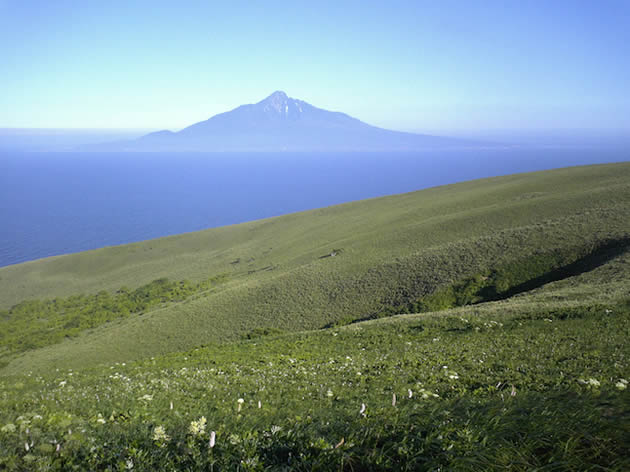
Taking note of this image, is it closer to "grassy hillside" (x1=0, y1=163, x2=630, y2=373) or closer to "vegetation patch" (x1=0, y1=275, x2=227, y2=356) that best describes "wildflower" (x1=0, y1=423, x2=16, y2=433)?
"grassy hillside" (x1=0, y1=163, x2=630, y2=373)

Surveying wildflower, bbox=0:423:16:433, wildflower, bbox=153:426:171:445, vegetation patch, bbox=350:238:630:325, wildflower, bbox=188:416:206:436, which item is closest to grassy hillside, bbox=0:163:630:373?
vegetation patch, bbox=350:238:630:325

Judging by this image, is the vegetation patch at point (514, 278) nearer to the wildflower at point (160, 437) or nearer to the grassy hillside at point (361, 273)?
the grassy hillside at point (361, 273)

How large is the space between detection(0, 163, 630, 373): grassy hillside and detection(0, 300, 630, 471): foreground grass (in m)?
12.8

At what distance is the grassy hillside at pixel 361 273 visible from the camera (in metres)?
28.1

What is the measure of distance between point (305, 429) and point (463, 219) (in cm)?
4799

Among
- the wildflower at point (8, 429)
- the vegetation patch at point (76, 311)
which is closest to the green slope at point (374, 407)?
the wildflower at point (8, 429)

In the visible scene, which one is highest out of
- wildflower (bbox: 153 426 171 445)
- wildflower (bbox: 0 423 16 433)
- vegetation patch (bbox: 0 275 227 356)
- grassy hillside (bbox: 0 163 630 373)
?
wildflower (bbox: 153 426 171 445)

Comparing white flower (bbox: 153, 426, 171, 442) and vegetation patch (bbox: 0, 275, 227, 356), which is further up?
white flower (bbox: 153, 426, 171, 442)

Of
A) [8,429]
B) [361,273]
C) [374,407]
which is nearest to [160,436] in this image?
[8,429]

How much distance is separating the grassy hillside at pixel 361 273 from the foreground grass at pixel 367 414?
12.8m

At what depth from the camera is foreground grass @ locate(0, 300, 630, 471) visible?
112 inches

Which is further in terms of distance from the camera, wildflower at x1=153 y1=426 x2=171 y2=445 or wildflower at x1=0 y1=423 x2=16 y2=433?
wildflower at x1=0 y1=423 x2=16 y2=433

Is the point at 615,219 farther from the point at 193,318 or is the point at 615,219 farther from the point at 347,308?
the point at 193,318

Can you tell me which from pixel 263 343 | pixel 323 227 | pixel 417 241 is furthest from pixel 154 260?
pixel 263 343
